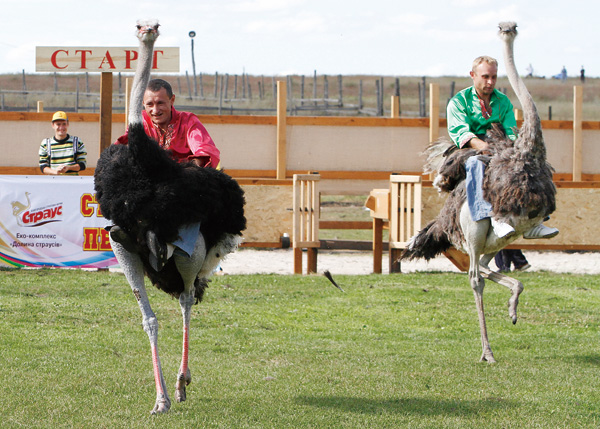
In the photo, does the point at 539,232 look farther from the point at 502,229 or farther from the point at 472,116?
the point at 472,116

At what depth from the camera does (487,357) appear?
253 inches

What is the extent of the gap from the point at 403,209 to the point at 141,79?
7368mm

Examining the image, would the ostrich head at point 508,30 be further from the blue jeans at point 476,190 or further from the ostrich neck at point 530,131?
the blue jeans at point 476,190

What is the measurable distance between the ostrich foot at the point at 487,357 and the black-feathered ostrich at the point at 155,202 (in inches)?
92.2

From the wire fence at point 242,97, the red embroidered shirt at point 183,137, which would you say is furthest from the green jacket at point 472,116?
the wire fence at point 242,97

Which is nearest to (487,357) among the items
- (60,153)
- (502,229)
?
(502,229)

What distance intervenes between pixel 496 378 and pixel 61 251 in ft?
22.9

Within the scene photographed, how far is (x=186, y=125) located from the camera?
18.5ft

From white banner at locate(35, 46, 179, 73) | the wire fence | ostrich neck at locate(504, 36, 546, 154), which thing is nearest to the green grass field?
ostrich neck at locate(504, 36, 546, 154)

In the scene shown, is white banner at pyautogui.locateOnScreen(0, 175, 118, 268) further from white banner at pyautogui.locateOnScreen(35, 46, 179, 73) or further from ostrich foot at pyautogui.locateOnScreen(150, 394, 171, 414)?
ostrich foot at pyautogui.locateOnScreen(150, 394, 171, 414)

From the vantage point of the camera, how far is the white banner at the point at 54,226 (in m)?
11.1

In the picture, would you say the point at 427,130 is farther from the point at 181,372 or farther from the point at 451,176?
the point at 181,372

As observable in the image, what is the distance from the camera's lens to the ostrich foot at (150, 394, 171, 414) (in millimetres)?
4824

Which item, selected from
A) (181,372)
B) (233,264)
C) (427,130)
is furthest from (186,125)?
(427,130)
